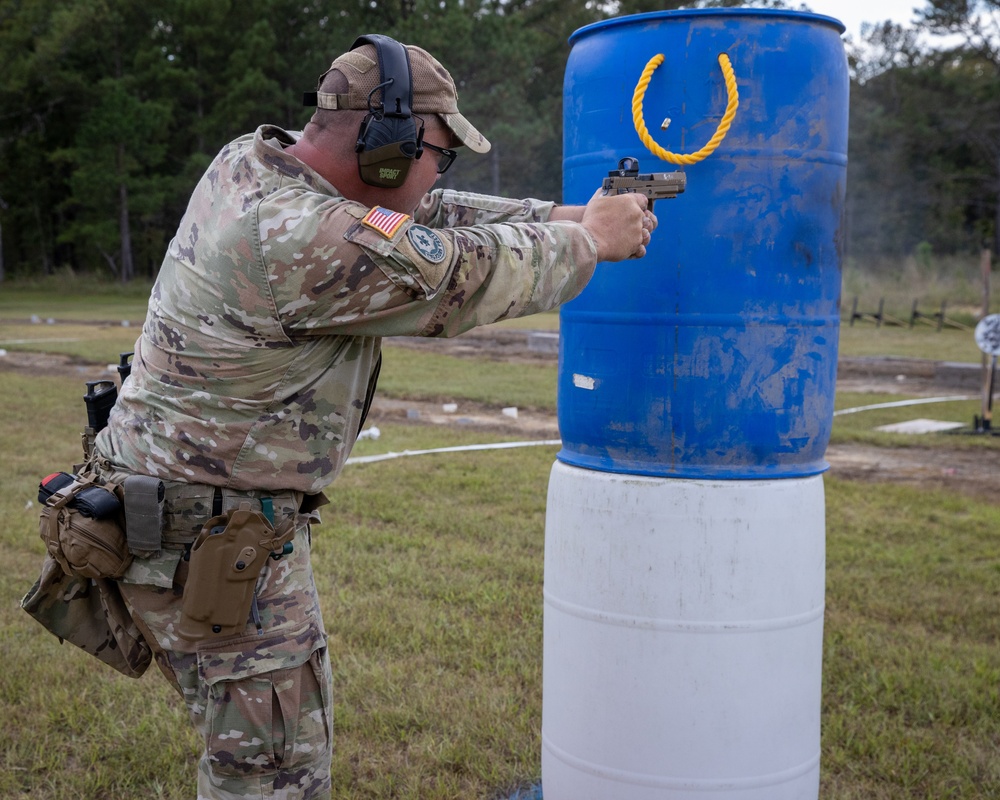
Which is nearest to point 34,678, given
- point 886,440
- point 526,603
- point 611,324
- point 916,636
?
point 526,603

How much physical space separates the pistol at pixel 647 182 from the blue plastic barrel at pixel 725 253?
16 centimetres

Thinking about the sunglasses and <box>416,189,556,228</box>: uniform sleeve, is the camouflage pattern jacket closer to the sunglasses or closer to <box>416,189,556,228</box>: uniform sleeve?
the sunglasses

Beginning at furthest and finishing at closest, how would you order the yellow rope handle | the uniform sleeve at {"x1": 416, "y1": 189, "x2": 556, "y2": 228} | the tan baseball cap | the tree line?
the tree line
the uniform sleeve at {"x1": 416, "y1": 189, "x2": 556, "y2": 228}
the yellow rope handle
the tan baseball cap

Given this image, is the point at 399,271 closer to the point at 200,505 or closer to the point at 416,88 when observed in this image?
the point at 416,88

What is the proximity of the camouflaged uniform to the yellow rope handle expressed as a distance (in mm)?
401

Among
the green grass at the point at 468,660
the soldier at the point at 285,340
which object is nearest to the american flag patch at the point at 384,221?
the soldier at the point at 285,340

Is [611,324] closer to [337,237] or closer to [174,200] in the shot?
[337,237]

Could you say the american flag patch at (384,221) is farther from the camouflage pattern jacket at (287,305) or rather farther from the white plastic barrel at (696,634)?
the white plastic barrel at (696,634)

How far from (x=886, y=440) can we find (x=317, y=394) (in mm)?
7561

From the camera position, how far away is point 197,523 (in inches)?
83.3

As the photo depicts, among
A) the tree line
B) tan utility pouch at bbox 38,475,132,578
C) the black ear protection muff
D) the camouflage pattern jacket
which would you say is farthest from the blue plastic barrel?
the tree line

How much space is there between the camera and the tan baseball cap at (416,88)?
1970 millimetres

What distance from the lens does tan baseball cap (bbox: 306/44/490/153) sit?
1.97 m

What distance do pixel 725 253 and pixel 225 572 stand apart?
1293mm
